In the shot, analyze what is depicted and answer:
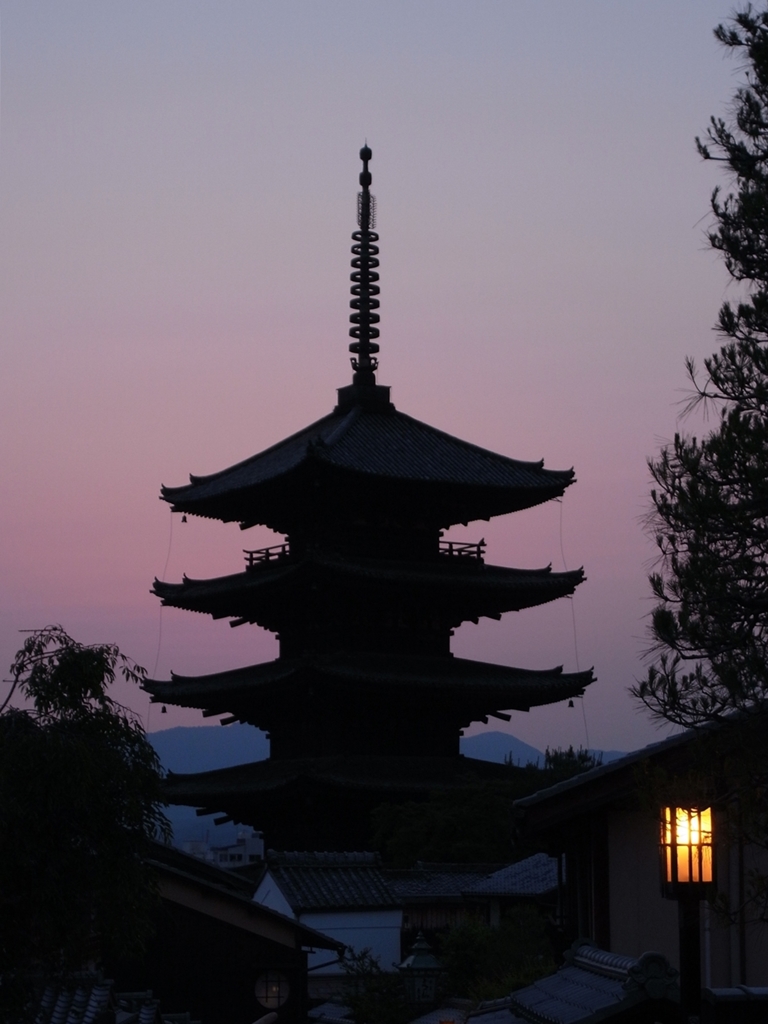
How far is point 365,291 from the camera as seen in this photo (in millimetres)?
46906

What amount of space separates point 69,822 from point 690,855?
19.9 feet

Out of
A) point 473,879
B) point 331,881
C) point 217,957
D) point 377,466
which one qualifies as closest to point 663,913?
point 217,957

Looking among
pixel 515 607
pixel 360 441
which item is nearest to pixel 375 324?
pixel 360 441

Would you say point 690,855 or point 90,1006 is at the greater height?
point 690,855

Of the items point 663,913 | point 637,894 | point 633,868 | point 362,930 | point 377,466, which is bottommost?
point 362,930

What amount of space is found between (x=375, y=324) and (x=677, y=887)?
3649 cm

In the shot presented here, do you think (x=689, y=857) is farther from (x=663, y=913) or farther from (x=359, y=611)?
(x=359, y=611)

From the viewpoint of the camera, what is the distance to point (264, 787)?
131 feet

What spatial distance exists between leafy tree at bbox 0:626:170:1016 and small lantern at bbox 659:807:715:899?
5487mm

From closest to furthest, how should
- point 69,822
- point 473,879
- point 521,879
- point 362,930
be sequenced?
1. point 69,822
2. point 362,930
3. point 521,879
4. point 473,879

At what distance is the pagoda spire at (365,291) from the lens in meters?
46.0

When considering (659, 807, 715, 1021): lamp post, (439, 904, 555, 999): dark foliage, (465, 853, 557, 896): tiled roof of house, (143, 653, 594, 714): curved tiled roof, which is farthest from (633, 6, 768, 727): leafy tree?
(143, 653, 594, 714): curved tiled roof

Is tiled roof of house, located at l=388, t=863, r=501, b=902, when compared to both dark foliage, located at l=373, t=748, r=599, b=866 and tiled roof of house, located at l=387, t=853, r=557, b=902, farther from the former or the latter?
dark foliage, located at l=373, t=748, r=599, b=866

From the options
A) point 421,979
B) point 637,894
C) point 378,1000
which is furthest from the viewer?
point 378,1000
